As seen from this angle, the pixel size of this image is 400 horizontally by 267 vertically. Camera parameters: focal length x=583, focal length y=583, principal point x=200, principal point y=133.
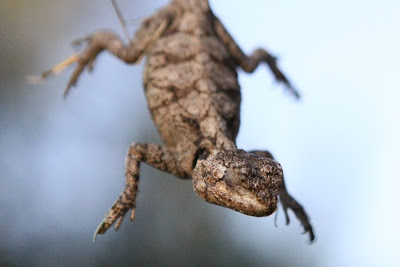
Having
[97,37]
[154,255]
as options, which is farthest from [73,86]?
[154,255]

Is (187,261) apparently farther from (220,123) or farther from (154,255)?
(220,123)

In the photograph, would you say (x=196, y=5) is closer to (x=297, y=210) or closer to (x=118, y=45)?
(x=118, y=45)

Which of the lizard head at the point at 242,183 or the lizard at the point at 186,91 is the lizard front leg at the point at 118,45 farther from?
the lizard head at the point at 242,183

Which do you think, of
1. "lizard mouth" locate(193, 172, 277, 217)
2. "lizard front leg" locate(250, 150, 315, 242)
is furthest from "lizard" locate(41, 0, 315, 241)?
"lizard mouth" locate(193, 172, 277, 217)

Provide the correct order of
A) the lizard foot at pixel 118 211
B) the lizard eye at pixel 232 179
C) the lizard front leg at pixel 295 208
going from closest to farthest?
the lizard eye at pixel 232 179
the lizard foot at pixel 118 211
the lizard front leg at pixel 295 208

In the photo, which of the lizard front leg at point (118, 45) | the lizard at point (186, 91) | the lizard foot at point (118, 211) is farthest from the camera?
the lizard front leg at point (118, 45)

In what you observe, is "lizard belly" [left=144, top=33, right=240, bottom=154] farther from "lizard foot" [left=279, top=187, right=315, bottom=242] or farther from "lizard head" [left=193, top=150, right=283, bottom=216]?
"lizard head" [left=193, top=150, right=283, bottom=216]

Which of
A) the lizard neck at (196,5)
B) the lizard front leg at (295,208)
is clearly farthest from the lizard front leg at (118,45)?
the lizard front leg at (295,208)
